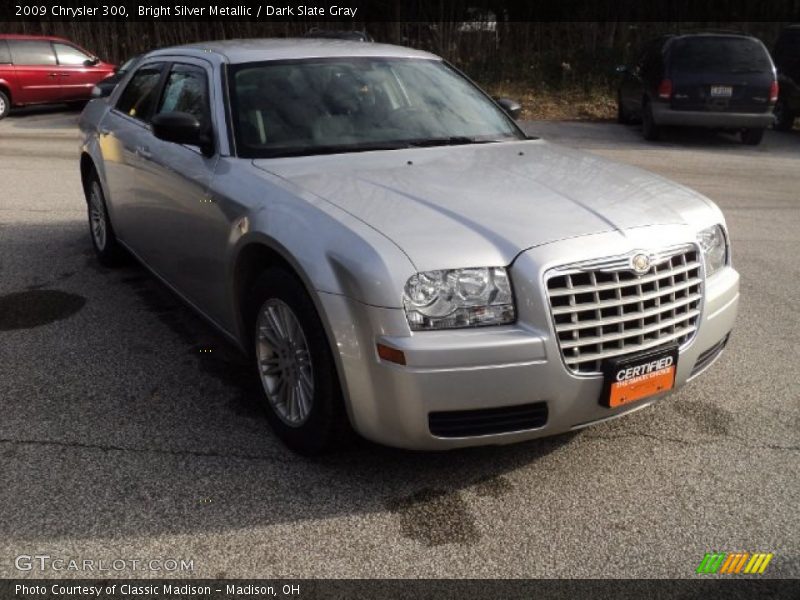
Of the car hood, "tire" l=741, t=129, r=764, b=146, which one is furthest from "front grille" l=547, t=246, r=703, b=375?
"tire" l=741, t=129, r=764, b=146

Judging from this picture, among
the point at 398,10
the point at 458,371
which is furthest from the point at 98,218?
the point at 398,10

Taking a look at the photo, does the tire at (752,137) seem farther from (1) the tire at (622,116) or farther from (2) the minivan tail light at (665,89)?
(1) the tire at (622,116)

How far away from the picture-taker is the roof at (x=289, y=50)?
4.39 m

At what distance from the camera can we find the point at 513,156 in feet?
13.4

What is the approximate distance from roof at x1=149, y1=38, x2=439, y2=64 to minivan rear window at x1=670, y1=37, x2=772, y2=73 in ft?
31.1

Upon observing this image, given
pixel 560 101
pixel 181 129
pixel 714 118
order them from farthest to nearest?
pixel 560 101, pixel 714 118, pixel 181 129

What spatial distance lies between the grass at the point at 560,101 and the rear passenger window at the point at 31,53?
10.2m

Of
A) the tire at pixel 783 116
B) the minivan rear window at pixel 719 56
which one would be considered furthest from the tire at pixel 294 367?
the tire at pixel 783 116

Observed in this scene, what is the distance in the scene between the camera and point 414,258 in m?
2.85

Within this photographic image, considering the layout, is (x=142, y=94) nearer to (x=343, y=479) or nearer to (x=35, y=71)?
(x=343, y=479)

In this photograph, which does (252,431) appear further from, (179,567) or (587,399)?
(587,399)

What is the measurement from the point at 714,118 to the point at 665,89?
92 centimetres

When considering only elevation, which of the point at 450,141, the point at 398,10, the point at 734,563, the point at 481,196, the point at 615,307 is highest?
the point at 398,10

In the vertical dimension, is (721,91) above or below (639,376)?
above
